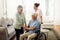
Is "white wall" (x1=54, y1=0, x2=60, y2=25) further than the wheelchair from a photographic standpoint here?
Yes

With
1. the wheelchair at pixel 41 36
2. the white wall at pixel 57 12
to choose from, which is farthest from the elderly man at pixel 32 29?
the white wall at pixel 57 12

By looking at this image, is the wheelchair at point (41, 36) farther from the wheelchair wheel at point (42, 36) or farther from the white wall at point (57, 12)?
the white wall at point (57, 12)

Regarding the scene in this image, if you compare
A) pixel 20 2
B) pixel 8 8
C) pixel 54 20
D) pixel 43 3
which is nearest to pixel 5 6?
pixel 8 8

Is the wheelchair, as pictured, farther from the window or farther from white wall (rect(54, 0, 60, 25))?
white wall (rect(54, 0, 60, 25))

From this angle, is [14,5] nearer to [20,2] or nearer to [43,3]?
[20,2]

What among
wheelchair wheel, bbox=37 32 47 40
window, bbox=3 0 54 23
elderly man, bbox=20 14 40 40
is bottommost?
wheelchair wheel, bbox=37 32 47 40

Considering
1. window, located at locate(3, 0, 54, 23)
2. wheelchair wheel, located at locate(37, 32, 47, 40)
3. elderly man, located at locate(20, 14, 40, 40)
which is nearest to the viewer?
elderly man, located at locate(20, 14, 40, 40)

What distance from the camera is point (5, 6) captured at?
8945 mm

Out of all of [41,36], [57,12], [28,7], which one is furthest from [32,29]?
[57,12]

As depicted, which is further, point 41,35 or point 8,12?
point 8,12

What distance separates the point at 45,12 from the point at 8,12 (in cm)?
225

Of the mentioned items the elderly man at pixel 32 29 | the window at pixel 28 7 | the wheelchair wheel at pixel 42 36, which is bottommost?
the wheelchair wheel at pixel 42 36

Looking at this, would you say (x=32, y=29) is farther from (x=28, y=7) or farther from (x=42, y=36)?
(x=28, y=7)

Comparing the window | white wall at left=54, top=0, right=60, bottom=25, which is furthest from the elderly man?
white wall at left=54, top=0, right=60, bottom=25
